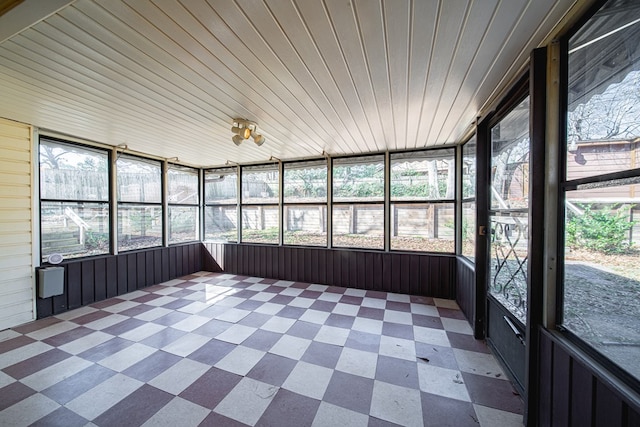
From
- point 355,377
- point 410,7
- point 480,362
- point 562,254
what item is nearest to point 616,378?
point 562,254

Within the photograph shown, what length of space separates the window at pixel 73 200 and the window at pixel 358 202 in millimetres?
3847

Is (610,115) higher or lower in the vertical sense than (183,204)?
higher

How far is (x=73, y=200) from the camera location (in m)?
3.40

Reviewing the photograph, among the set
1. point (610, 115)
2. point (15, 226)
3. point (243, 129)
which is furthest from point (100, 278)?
point (610, 115)

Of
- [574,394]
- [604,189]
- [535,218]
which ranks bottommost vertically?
[574,394]

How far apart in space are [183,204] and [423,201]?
4894 mm

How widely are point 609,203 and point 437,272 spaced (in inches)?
116

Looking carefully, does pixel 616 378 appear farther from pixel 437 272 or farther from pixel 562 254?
pixel 437 272

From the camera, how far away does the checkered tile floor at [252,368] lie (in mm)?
1626

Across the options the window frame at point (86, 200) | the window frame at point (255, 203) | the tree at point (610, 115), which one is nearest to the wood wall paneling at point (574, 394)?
the tree at point (610, 115)

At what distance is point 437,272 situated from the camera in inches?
149

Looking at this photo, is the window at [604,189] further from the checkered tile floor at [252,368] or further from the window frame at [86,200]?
the window frame at [86,200]

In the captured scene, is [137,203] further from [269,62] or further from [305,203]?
[269,62]

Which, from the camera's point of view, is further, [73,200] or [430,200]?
[430,200]
